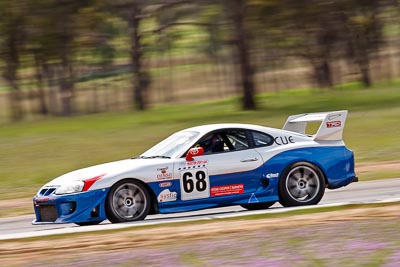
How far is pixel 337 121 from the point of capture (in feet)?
43.2

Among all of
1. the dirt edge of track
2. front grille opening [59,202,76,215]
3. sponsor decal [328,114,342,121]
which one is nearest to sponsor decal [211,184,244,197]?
the dirt edge of track

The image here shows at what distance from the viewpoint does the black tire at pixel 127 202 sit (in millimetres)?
11758

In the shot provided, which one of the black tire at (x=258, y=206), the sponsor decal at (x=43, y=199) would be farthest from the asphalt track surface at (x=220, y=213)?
the sponsor decal at (x=43, y=199)

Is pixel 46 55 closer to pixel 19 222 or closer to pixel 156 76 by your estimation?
pixel 156 76

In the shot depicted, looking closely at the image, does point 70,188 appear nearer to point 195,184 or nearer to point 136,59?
point 195,184

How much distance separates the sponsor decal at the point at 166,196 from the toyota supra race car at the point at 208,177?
0.01 meters

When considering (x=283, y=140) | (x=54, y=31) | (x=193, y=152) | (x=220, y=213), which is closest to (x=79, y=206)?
(x=193, y=152)

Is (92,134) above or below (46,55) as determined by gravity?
below

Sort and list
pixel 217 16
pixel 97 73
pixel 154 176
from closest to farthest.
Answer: pixel 154 176, pixel 217 16, pixel 97 73

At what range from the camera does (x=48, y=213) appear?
11.9 metres

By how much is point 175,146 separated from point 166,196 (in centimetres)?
86

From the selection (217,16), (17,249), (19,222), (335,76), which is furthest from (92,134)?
(335,76)

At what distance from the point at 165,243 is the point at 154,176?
243cm

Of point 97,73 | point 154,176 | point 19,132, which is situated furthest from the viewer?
point 97,73
